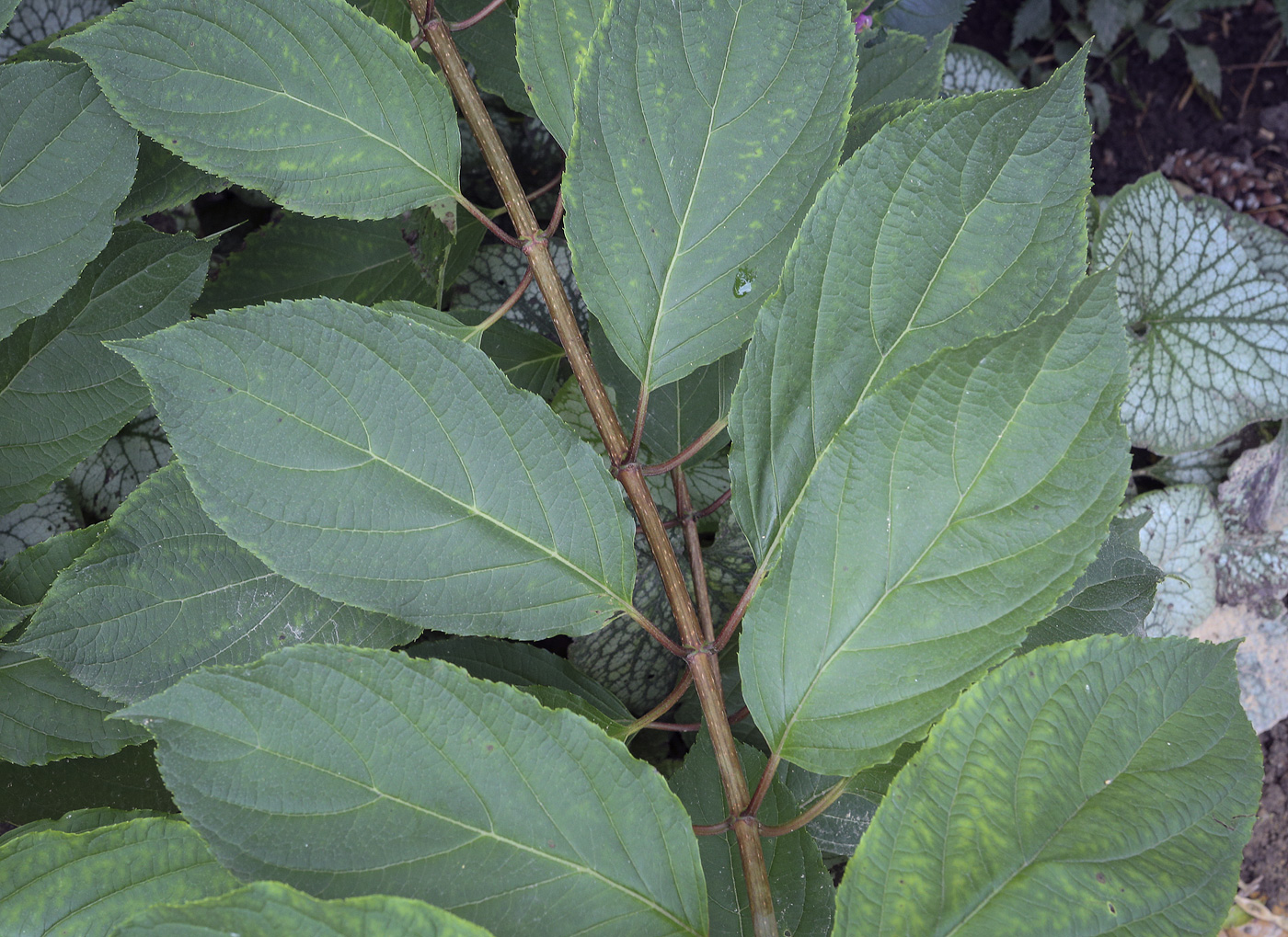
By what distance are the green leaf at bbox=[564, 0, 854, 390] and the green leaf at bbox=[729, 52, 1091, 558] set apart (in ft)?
0.23

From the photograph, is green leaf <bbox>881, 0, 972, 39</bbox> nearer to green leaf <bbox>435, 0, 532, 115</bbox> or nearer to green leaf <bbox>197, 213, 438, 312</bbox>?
green leaf <bbox>435, 0, 532, 115</bbox>

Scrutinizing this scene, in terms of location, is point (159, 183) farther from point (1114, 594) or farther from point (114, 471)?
point (1114, 594)

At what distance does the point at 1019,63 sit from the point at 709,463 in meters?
1.59

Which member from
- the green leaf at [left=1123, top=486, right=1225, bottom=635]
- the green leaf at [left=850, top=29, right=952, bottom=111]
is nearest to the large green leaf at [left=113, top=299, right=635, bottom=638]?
the green leaf at [left=850, top=29, right=952, bottom=111]

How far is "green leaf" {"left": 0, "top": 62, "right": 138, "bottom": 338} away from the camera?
2.43 ft

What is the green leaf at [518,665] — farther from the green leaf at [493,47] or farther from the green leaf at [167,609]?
the green leaf at [493,47]

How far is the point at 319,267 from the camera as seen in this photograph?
1.22m

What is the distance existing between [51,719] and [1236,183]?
2.61 m

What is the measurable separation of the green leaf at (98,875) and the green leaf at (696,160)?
1.73 feet

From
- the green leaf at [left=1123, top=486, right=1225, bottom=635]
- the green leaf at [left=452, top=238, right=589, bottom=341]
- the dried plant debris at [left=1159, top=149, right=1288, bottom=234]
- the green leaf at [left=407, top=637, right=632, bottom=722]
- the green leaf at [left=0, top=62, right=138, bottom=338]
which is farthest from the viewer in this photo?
the dried plant debris at [left=1159, top=149, right=1288, bottom=234]

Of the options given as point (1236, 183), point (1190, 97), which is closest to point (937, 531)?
point (1236, 183)

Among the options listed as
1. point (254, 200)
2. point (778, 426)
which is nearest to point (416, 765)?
point (778, 426)

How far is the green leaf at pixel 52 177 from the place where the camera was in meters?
0.74

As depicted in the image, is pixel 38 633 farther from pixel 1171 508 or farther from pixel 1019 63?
pixel 1019 63
